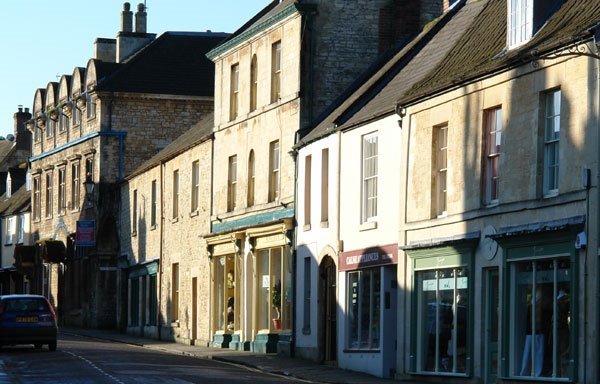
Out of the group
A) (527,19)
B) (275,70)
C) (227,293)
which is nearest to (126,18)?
(227,293)

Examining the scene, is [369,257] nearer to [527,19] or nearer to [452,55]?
[452,55]

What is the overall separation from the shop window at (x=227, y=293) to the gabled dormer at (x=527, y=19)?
1863cm

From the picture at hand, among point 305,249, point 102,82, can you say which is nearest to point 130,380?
point 305,249

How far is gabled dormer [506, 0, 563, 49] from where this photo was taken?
27312 millimetres

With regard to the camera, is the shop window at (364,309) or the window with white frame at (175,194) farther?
the window with white frame at (175,194)

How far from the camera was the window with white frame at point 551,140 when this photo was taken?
2519 cm

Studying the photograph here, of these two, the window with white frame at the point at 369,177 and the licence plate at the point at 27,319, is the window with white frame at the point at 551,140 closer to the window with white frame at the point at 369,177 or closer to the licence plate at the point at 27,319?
the window with white frame at the point at 369,177

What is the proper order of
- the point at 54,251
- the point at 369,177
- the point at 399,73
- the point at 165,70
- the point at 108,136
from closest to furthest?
the point at 369,177
the point at 399,73
the point at 108,136
the point at 165,70
the point at 54,251

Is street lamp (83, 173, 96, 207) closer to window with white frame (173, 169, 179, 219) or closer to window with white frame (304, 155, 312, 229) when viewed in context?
window with white frame (173, 169, 179, 219)

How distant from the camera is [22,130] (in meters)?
98.0

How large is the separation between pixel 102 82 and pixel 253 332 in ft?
82.4

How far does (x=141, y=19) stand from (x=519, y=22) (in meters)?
49.8

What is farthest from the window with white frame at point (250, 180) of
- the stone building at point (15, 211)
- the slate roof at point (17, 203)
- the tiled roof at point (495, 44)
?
the slate roof at point (17, 203)

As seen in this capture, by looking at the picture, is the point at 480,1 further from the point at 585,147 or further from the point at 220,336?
the point at 220,336
